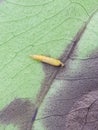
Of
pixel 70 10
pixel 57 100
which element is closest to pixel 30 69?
pixel 57 100

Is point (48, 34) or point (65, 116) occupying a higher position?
point (48, 34)

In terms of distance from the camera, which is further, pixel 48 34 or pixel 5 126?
pixel 48 34

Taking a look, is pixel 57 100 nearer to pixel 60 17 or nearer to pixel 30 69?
pixel 30 69

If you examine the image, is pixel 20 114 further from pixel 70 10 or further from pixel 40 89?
pixel 70 10

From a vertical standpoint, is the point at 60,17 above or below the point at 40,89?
above

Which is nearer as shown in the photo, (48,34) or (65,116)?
(65,116)

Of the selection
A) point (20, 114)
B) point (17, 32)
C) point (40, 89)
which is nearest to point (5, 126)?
point (20, 114)
